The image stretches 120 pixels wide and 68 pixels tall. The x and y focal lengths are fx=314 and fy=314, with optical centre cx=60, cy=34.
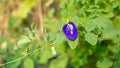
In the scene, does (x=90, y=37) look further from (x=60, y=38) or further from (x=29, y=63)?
(x=29, y=63)

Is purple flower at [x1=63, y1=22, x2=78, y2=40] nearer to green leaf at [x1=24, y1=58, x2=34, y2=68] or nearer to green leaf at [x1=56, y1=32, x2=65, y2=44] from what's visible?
green leaf at [x1=56, y1=32, x2=65, y2=44]

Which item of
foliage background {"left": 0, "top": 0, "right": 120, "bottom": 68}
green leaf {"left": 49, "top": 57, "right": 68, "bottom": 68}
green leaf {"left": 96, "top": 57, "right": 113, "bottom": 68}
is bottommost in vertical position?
green leaf {"left": 49, "top": 57, "right": 68, "bottom": 68}

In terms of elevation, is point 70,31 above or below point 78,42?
above

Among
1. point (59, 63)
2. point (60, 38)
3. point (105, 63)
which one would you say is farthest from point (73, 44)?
point (59, 63)

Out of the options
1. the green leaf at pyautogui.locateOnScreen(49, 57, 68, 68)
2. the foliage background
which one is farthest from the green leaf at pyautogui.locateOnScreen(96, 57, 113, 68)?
the green leaf at pyautogui.locateOnScreen(49, 57, 68, 68)

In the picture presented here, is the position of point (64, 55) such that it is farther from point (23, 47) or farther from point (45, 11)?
point (45, 11)

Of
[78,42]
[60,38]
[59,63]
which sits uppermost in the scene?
[60,38]

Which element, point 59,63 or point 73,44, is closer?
point 73,44

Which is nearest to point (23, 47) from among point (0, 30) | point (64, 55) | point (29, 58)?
point (29, 58)

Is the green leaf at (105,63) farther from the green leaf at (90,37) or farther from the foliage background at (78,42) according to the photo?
the green leaf at (90,37)
